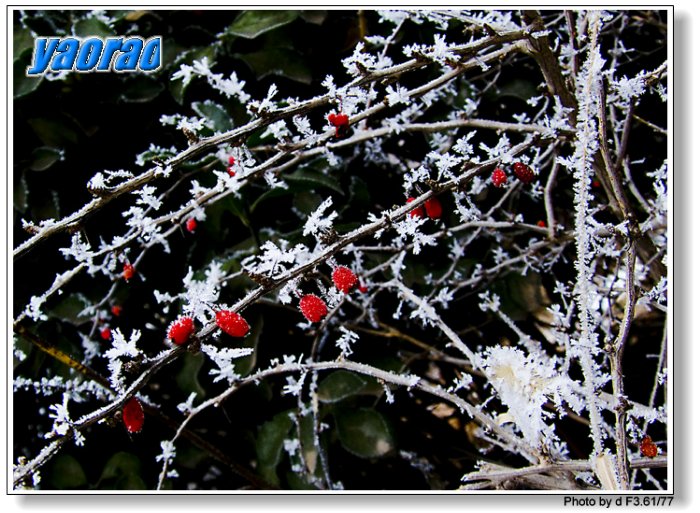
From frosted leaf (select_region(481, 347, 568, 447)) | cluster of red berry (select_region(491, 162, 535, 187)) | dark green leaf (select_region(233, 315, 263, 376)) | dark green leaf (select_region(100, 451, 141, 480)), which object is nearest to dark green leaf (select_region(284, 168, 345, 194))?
dark green leaf (select_region(233, 315, 263, 376))

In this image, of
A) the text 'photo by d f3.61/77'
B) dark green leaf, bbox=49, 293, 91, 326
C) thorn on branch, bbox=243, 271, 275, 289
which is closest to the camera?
thorn on branch, bbox=243, 271, 275, 289

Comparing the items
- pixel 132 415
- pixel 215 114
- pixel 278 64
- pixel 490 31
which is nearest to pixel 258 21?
pixel 278 64

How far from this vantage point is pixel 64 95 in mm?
1210

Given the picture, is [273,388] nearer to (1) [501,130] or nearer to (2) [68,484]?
(2) [68,484]

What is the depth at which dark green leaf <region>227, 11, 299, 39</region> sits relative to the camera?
43.9 inches

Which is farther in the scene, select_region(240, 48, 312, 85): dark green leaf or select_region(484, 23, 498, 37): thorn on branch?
select_region(240, 48, 312, 85): dark green leaf

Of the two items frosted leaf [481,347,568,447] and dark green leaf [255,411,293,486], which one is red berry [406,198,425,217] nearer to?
frosted leaf [481,347,568,447]

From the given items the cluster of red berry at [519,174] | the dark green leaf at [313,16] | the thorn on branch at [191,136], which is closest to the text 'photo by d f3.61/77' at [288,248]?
the dark green leaf at [313,16]

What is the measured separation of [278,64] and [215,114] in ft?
0.49

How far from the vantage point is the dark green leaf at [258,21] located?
43.9 inches

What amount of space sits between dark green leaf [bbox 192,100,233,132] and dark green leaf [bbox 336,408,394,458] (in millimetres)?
541

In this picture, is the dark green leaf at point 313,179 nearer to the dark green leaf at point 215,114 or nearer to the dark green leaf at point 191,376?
the dark green leaf at point 215,114

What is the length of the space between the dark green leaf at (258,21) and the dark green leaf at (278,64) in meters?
0.05
